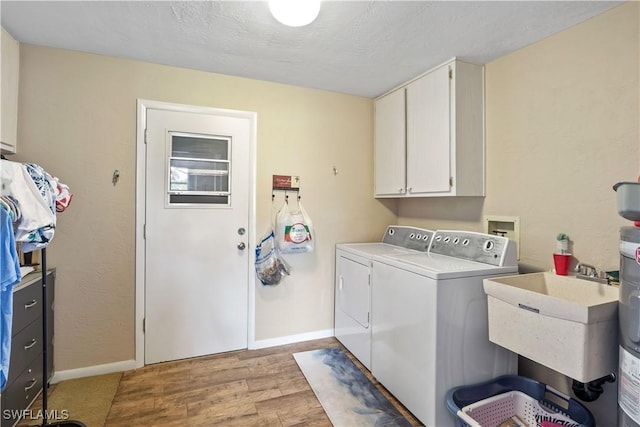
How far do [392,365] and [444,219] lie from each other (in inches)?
49.6

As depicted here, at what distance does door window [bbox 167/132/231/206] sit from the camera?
2.43 m

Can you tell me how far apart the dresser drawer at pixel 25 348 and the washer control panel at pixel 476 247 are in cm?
263

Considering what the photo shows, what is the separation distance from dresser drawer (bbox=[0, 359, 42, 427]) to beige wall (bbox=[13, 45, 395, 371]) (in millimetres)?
299

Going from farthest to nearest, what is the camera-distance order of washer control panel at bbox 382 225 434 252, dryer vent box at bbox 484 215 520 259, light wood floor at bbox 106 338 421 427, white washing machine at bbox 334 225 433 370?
washer control panel at bbox 382 225 434 252
white washing machine at bbox 334 225 433 370
dryer vent box at bbox 484 215 520 259
light wood floor at bbox 106 338 421 427

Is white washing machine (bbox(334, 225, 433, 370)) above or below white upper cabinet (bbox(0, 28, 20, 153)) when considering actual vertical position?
below

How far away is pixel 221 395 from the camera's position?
2.03m

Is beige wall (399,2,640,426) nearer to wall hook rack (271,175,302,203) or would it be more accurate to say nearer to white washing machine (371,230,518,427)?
white washing machine (371,230,518,427)

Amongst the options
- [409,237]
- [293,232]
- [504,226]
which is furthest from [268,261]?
[504,226]

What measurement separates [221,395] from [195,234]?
118 centimetres

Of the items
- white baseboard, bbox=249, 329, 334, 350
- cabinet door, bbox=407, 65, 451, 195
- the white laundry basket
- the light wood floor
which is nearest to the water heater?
the white laundry basket

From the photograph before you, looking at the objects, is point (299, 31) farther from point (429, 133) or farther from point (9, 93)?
point (9, 93)

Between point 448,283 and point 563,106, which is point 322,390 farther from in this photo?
point 563,106

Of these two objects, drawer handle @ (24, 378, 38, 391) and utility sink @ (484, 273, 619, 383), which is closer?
utility sink @ (484, 273, 619, 383)

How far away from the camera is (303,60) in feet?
7.35
